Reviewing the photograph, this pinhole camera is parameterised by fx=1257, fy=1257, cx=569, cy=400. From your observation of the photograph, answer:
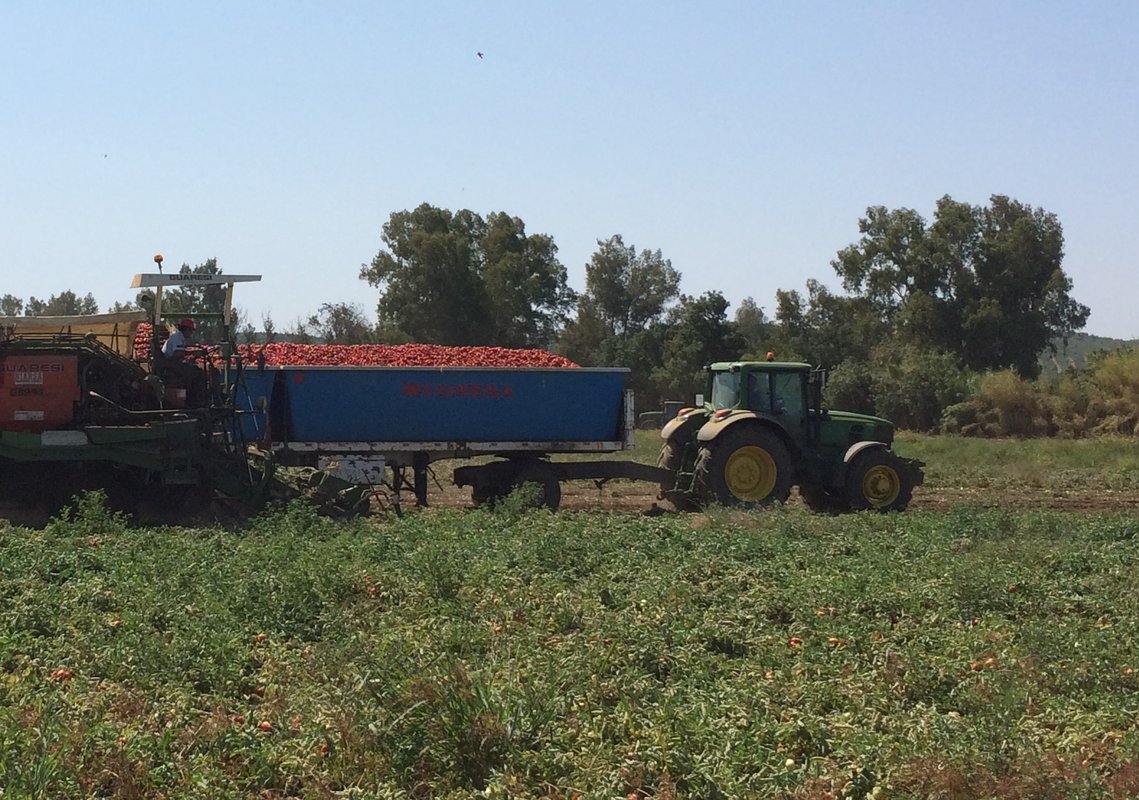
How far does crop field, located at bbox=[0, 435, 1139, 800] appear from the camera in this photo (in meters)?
5.68

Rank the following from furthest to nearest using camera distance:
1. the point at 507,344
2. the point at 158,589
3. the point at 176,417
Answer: the point at 507,344 < the point at 176,417 < the point at 158,589

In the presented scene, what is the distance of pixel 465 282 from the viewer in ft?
159

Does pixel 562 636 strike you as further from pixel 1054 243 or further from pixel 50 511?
pixel 1054 243

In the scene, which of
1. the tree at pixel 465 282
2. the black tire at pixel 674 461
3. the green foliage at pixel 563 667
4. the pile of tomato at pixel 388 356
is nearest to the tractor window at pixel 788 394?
the black tire at pixel 674 461

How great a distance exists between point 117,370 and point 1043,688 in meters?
11.5

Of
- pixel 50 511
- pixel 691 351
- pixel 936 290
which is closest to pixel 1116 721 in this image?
pixel 50 511

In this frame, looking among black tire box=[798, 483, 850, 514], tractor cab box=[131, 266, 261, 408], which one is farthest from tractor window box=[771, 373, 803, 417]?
tractor cab box=[131, 266, 261, 408]

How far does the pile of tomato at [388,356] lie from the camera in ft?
57.5

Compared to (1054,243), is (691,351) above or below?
below

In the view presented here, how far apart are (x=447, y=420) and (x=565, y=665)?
421 inches

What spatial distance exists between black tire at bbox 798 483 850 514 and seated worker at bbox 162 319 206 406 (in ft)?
27.3

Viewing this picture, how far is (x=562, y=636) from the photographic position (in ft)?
26.7

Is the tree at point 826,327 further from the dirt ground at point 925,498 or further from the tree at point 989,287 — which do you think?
the dirt ground at point 925,498

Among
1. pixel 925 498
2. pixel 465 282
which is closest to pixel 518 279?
pixel 465 282
